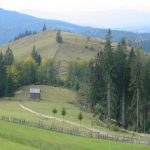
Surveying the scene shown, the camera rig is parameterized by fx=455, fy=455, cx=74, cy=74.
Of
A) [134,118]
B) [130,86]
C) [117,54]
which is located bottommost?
[134,118]

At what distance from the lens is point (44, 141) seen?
198 feet

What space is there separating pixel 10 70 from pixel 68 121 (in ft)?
193

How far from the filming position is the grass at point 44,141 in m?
56.4

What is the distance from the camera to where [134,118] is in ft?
351

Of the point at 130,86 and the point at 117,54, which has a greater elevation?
the point at 117,54

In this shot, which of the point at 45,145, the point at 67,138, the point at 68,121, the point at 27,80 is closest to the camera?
the point at 45,145

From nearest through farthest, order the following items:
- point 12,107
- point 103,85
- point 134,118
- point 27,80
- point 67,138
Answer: point 67,138, point 134,118, point 12,107, point 103,85, point 27,80

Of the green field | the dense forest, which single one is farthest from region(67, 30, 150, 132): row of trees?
the green field

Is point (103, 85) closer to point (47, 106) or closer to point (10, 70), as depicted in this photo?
point (47, 106)

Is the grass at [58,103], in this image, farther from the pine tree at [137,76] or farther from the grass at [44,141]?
the grass at [44,141]

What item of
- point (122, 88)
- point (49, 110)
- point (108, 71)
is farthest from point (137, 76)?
point (49, 110)

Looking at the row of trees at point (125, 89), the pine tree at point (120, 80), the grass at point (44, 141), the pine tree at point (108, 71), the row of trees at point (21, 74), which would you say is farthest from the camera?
the row of trees at point (21, 74)

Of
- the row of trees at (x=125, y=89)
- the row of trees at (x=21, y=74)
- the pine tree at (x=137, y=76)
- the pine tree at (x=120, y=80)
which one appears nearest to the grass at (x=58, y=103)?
the row of trees at (x=21, y=74)

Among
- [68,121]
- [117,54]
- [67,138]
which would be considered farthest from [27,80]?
[67,138]
